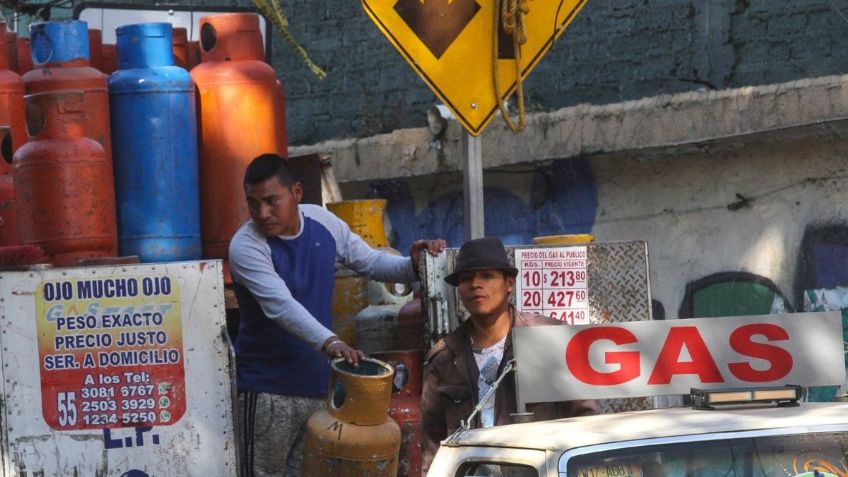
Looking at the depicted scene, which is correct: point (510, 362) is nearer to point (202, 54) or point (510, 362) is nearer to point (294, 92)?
point (202, 54)

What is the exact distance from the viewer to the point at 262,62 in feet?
25.1

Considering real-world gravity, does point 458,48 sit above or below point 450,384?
above

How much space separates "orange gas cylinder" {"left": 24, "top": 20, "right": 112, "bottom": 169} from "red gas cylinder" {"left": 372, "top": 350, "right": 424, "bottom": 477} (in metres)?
1.65

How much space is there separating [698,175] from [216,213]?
3148mm

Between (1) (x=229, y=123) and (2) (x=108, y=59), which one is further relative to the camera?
(2) (x=108, y=59)

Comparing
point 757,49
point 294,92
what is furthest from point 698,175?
point 294,92

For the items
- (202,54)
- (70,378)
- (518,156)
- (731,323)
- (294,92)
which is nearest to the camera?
(731,323)

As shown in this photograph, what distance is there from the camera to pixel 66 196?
6.62m

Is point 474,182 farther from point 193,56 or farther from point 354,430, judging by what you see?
point 193,56

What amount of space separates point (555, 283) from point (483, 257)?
1.05 metres

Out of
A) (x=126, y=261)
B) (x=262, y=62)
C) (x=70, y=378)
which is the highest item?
(x=262, y=62)

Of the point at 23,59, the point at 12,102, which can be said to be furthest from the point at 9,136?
the point at 23,59

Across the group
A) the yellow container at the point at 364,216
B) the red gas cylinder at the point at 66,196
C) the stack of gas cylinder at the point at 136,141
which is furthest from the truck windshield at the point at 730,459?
the yellow container at the point at 364,216

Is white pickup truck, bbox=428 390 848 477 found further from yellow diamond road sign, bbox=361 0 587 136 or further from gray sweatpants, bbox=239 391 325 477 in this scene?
yellow diamond road sign, bbox=361 0 587 136
